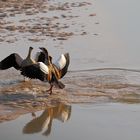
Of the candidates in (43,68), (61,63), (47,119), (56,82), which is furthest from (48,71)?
(47,119)

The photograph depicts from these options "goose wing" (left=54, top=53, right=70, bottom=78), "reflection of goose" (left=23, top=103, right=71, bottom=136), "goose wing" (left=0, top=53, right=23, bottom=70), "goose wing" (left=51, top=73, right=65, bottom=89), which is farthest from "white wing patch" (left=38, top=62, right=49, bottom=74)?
"goose wing" (left=0, top=53, right=23, bottom=70)

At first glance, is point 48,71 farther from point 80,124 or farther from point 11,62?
point 80,124

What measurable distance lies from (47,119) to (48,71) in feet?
3.44

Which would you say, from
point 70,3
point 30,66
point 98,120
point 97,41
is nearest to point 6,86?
point 30,66

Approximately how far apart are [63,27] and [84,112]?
6.34m

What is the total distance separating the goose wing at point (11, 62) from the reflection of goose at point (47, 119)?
1.40m

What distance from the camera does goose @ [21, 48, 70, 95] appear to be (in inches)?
332

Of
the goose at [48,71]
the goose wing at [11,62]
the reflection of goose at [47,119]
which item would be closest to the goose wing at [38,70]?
the goose at [48,71]

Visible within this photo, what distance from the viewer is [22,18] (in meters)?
15.2

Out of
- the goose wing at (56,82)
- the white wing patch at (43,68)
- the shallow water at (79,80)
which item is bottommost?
the shallow water at (79,80)

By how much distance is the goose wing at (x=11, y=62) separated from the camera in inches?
366

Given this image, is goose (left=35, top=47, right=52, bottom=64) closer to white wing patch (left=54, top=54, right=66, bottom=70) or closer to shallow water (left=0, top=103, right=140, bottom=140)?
white wing patch (left=54, top=54, right=66, bottom=70)

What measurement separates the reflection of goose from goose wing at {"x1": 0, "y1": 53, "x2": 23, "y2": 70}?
140cm

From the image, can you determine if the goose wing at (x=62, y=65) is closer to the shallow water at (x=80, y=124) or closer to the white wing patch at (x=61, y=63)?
the white wing patch at (x=61, y=63)
